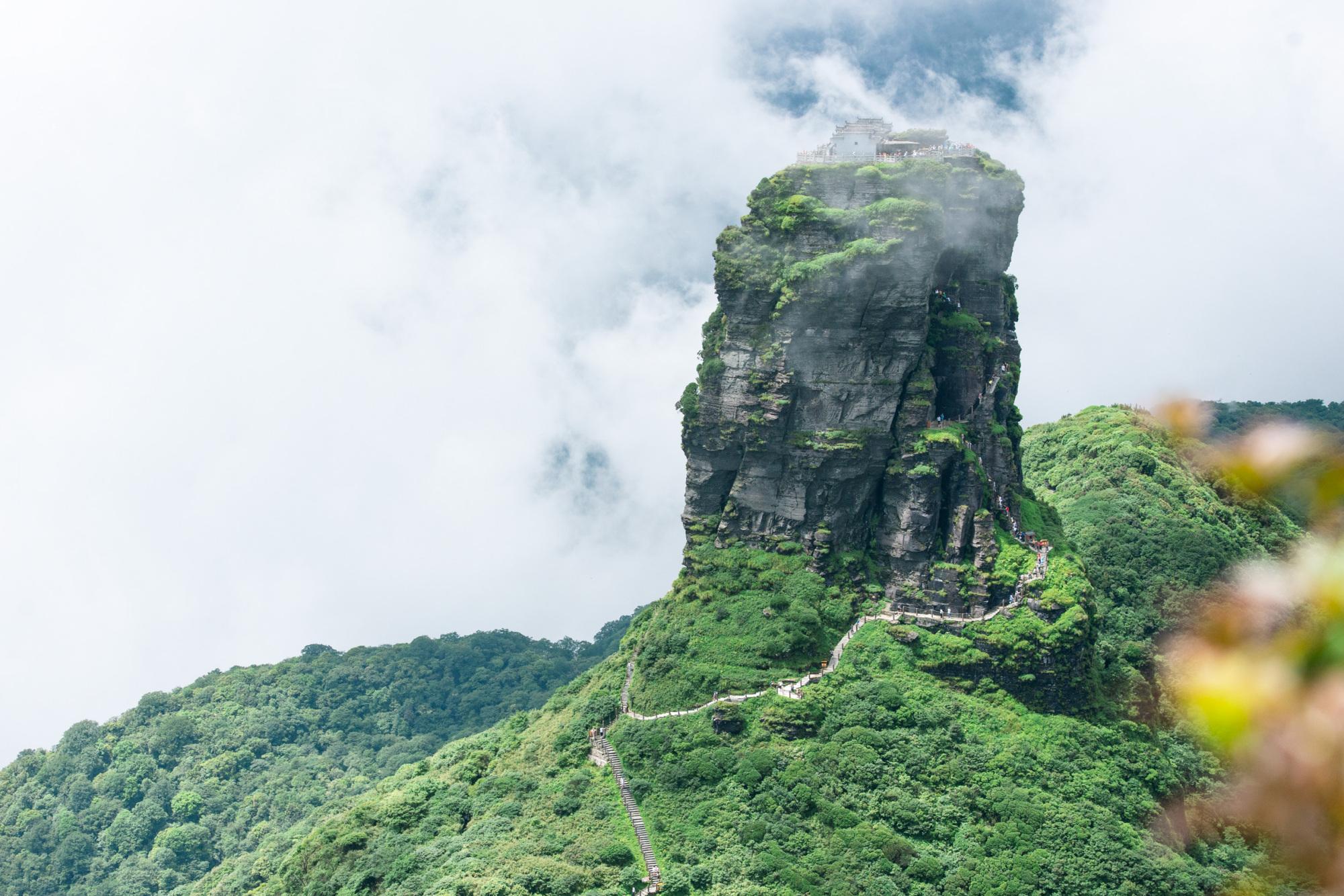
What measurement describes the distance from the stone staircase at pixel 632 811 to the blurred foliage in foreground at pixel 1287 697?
4412 centimetres

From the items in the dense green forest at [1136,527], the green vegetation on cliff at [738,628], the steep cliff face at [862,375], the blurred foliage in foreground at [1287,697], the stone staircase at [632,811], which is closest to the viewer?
the blurred foliage in foreground at [1287,697]

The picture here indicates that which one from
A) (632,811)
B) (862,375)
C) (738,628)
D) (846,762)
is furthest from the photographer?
(862,375)

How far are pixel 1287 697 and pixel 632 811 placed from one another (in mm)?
47405

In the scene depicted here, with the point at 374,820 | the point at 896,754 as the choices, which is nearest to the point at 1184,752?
the point at 896,754

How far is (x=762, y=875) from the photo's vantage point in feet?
150

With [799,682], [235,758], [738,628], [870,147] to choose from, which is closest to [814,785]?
[799,682]

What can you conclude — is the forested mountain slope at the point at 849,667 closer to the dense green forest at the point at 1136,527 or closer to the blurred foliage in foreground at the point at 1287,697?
the dense green forest at the point at 1136,527

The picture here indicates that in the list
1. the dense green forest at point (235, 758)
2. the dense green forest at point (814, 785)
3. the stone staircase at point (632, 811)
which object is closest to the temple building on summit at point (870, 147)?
the dense green forest at point (814, 785)

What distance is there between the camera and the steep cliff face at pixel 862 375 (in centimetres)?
5469

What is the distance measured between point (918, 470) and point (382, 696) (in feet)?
196

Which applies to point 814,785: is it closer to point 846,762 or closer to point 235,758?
point 846,762

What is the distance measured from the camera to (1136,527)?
7169 cm

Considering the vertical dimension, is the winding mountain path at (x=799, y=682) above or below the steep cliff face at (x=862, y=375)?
below

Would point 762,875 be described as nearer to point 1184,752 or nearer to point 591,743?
point 591,743
